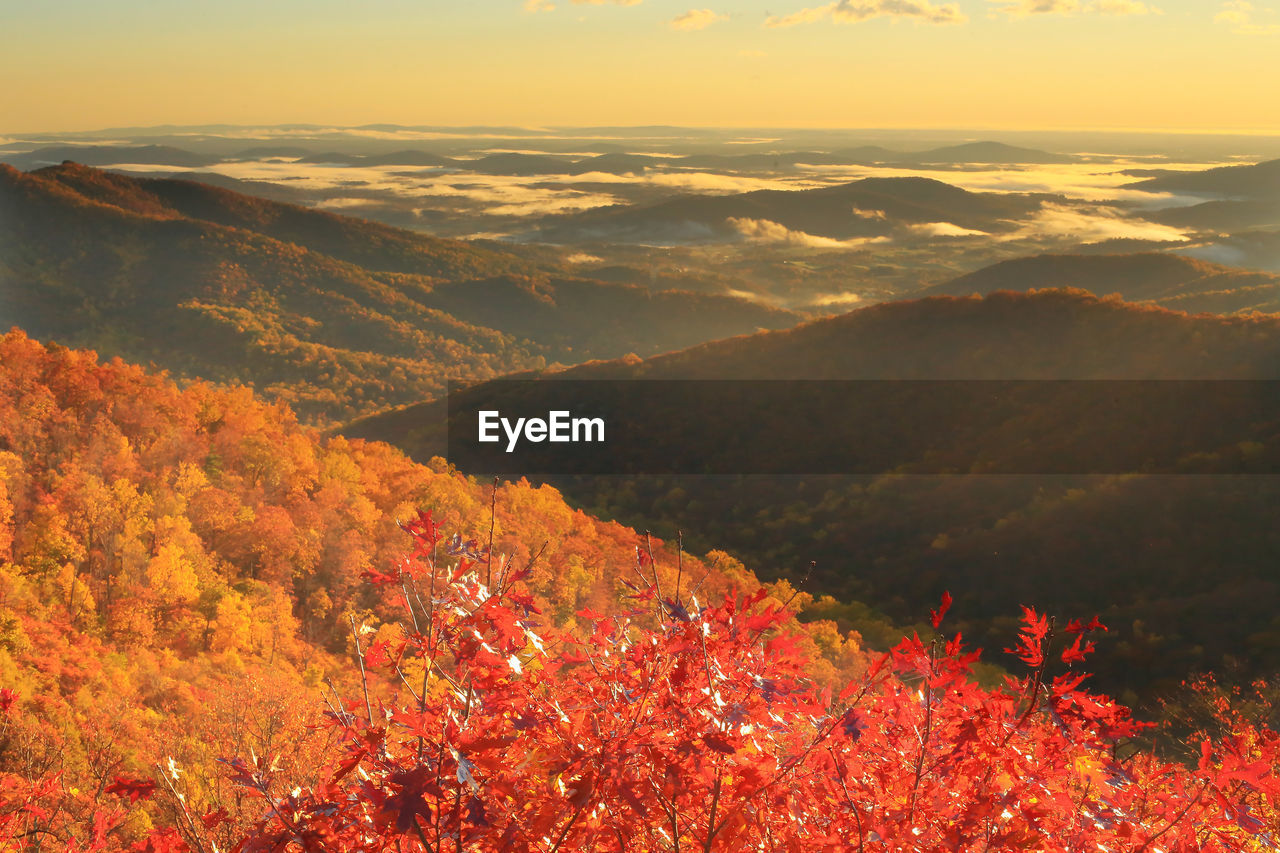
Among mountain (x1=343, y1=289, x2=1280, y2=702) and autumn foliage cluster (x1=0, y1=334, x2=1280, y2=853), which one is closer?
autumn foliage cluster (x1=0, y1=334, x2=1280, y2=853)

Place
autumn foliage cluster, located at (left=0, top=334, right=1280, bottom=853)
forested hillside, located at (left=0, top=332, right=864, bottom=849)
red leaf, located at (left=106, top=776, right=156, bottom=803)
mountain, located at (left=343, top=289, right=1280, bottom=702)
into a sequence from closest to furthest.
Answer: autumn foliage cluster, located at (left=0, top=334, right=1280, bottom=853)
red leaf, located at (left=106, top=776, right=156, bottom=803)
forested hillside, located at (left=0, top=332, right=864, bottom=849)
mountain, located at (left=343, top=289, right=1280, bottom=702)

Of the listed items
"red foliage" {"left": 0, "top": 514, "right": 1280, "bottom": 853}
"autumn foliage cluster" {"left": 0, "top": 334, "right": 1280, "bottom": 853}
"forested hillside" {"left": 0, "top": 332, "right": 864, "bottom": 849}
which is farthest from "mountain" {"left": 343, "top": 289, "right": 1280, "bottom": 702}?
"red foliage" {"left": 0, "top": 514, "right": 1280, "bottom": 853}

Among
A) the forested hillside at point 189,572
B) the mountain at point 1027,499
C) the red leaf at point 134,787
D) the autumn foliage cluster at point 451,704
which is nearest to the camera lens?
the autumn foliage cluster at point 451,704

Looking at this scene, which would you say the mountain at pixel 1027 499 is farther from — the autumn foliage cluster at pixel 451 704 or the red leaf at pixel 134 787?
the red leaf at pixel 134 787

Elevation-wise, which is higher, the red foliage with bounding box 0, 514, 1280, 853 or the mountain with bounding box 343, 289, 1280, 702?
the red foliage with bounding box 0, 514, 1280, 853

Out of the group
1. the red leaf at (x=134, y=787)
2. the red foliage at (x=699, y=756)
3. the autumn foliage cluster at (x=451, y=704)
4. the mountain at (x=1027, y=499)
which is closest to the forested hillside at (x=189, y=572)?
the autumn foliage cluster at (x=451, y=704)

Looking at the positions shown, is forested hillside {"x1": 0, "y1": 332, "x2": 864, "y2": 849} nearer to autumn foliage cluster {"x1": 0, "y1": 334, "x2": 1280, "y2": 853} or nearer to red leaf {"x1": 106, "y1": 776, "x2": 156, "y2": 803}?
autumn foliage cluster {"x1": 0, "y1": 334, "x2": 1280, "y2": 853}

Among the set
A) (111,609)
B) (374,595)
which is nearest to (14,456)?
(111,609)

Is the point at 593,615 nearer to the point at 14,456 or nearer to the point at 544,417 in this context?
the point at 14,456

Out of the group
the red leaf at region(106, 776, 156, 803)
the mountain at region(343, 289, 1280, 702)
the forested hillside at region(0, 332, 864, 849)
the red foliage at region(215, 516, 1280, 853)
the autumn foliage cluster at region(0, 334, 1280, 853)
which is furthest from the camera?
the mountain at region(343, 289, 1280, 702)

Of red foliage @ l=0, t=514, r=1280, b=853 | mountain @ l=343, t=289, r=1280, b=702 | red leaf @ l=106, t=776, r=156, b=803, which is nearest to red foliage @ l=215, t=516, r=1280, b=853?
red foliage @ l=0, t=514, r=1280, b=853
